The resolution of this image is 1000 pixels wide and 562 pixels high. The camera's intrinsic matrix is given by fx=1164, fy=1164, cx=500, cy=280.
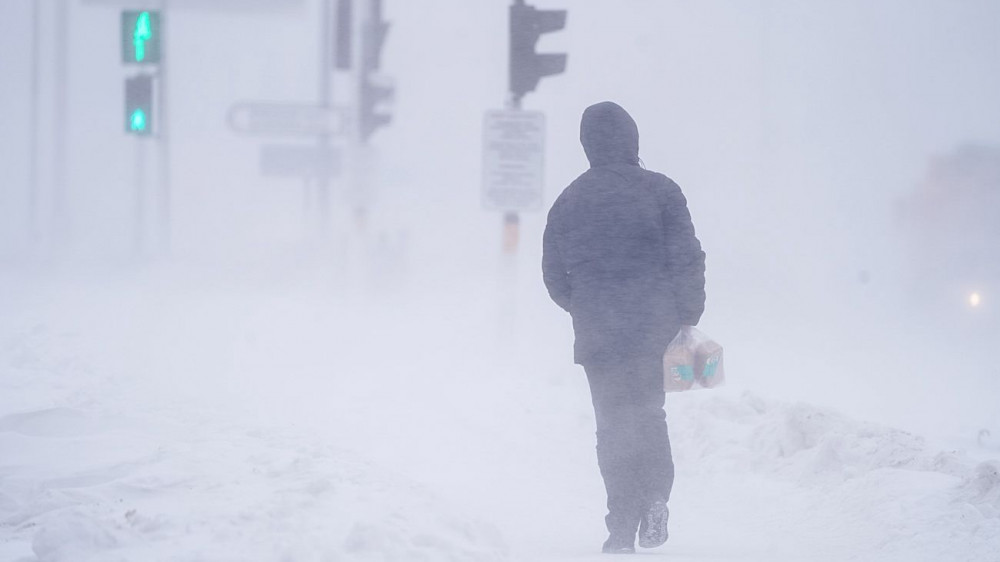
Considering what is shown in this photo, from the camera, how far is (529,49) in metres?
10.1

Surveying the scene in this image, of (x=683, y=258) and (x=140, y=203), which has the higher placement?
(x=683, y=258)

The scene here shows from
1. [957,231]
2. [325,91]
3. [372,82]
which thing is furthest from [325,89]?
[957,231]

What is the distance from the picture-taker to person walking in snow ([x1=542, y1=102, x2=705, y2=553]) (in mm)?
4758

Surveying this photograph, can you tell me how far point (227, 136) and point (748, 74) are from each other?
3681 cm

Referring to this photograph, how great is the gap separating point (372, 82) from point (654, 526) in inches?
506

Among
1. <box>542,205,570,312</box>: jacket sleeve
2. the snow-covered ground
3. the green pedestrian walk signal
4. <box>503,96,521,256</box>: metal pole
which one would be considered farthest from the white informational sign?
<box>542,205,570,312</box>: jacket sleeve

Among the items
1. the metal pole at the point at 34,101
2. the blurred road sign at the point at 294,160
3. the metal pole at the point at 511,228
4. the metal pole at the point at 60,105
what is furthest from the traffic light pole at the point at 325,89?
the metal pole at the point at 511,228

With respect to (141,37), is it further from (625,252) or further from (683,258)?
(683,258)

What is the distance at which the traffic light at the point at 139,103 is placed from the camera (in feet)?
43.3

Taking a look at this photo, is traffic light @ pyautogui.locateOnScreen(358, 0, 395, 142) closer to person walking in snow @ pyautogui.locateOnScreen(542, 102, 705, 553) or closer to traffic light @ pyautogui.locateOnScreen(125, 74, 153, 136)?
traffic light @ pyautogui.locateOnScreen(125, 74, 153, 136)

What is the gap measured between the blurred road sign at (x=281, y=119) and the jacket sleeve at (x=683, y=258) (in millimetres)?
11726

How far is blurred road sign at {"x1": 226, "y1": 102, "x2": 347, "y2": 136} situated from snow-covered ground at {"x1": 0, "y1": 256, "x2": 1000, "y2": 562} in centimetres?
446

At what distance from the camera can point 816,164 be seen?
34.6 meters

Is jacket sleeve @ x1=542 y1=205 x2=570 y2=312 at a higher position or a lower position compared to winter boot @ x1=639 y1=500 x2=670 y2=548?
higher
